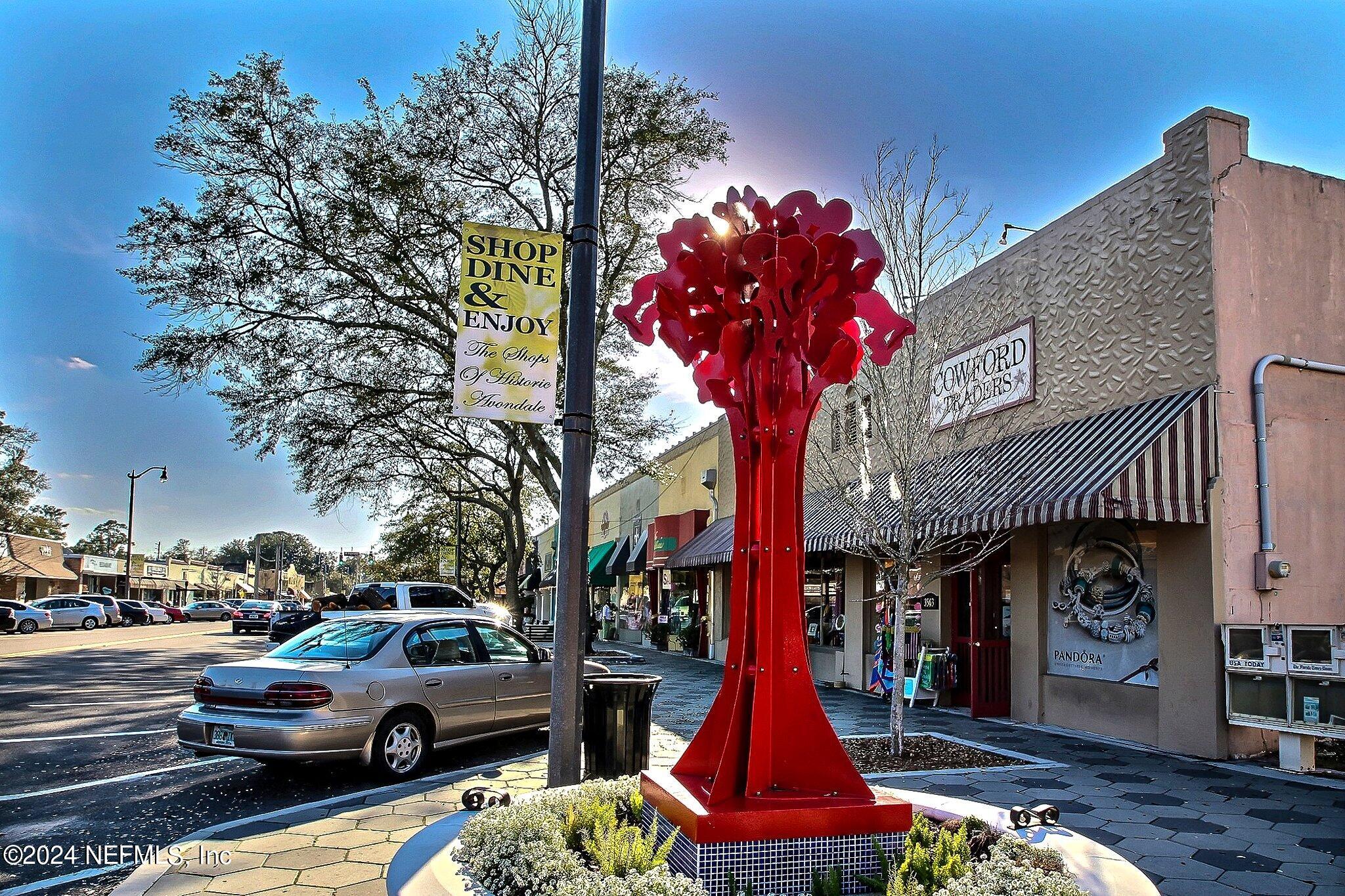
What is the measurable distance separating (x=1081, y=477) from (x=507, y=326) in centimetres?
676

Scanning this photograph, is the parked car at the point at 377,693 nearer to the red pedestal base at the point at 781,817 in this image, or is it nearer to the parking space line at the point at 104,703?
the red pedestal base at the point at 781,817

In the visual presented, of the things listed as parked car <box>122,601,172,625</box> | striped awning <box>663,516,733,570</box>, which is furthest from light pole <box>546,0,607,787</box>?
parked car <box>122,601,172,625</box>

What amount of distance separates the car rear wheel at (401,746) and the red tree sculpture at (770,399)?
168 inches

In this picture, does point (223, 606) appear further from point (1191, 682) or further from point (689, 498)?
point (1191, 682)

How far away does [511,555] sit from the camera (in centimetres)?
2628

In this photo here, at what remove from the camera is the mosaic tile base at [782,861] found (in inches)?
150

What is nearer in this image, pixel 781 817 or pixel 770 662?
pixel 781 817

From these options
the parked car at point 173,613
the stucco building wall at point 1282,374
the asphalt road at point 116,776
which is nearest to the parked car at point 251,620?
the parked car at point 173,613

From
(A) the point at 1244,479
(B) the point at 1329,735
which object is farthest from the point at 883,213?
(B) the point at 1329,735

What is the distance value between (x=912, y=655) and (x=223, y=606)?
6428 cm

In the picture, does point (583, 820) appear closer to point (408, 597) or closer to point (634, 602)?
point (408, 597)

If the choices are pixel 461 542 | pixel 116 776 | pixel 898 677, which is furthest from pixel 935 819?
pixel 461 542

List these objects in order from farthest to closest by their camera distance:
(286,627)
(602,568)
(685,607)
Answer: (602,568) < (685,607) < (286,627)

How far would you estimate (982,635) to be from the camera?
496 inches
